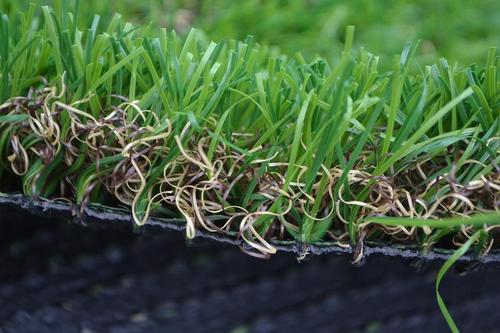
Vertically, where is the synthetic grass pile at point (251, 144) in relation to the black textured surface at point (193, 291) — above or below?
above

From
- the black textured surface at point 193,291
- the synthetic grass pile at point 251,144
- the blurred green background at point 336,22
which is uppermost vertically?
the synthetic grass pile at point 251,144

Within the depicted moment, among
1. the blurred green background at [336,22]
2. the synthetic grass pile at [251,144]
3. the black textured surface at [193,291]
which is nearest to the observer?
the synthetic grass pile at [251,144]

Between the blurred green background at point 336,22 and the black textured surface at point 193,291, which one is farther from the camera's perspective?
the blurred green background at point 336,22

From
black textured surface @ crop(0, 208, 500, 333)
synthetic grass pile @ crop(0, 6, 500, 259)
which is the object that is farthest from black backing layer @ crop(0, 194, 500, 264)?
black textured surface @ crop(0, 208, 500, 333)

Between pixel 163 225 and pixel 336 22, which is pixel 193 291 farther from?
pixel 336 22

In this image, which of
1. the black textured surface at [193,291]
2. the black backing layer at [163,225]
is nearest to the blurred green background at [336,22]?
the black textured surface at [193,291]

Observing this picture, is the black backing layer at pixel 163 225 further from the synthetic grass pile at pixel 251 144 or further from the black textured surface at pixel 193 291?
the black textured surface at pixel 193 291
